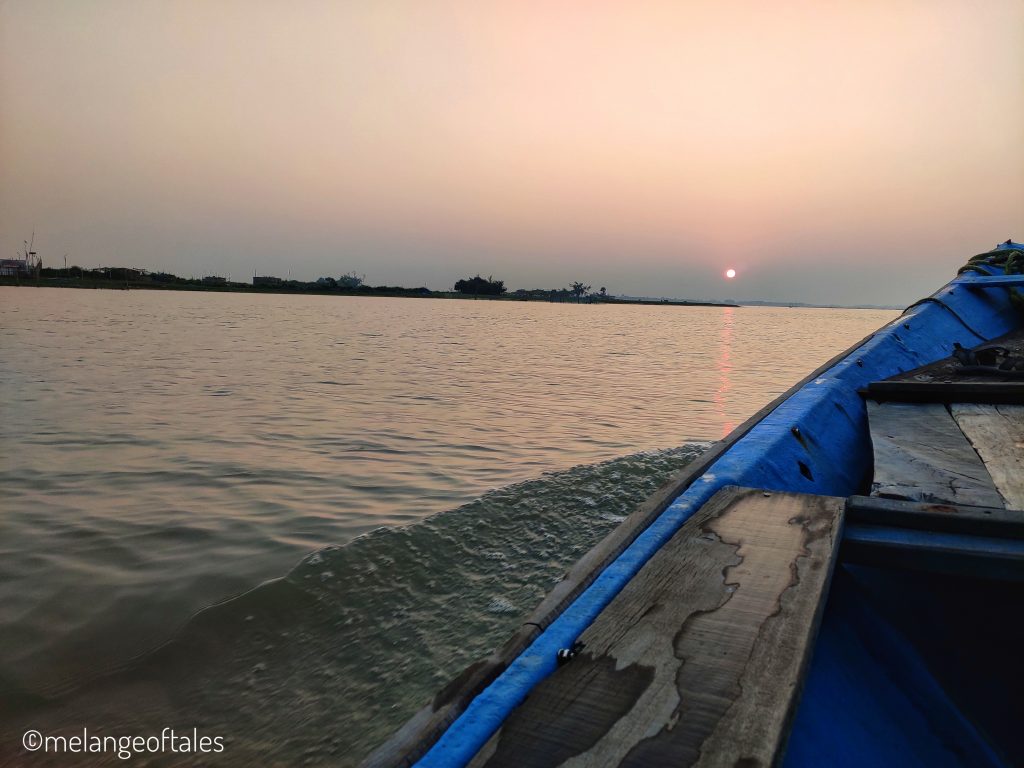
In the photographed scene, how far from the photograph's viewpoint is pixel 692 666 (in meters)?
1.25

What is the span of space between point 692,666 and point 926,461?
1.92 m

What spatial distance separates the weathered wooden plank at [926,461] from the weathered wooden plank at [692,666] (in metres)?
0.74

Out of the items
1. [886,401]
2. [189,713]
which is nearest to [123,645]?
[189,713]

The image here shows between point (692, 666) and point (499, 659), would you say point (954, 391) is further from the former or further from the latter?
point (499, 659)

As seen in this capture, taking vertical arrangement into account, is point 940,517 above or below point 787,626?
above

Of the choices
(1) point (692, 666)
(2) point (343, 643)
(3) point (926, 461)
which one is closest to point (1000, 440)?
(3) point (926, 461)

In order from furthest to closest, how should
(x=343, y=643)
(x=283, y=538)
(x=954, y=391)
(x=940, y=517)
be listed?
(x=283, y=538) → (x=343, y=643) → (x=954, y=391) → (x=940, y=517)

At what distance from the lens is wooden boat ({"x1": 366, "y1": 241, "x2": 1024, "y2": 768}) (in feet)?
3.67

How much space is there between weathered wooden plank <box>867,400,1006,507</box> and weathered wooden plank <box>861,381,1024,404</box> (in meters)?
0.08

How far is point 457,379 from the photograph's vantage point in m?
14.5

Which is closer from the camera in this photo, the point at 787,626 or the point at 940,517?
the point at 787,626

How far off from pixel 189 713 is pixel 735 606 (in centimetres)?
273

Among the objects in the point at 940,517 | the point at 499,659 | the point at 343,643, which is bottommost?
the point at 343,643

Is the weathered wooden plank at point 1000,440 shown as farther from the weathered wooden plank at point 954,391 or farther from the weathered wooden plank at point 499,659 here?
the weathered wooden plank at point 499,659
